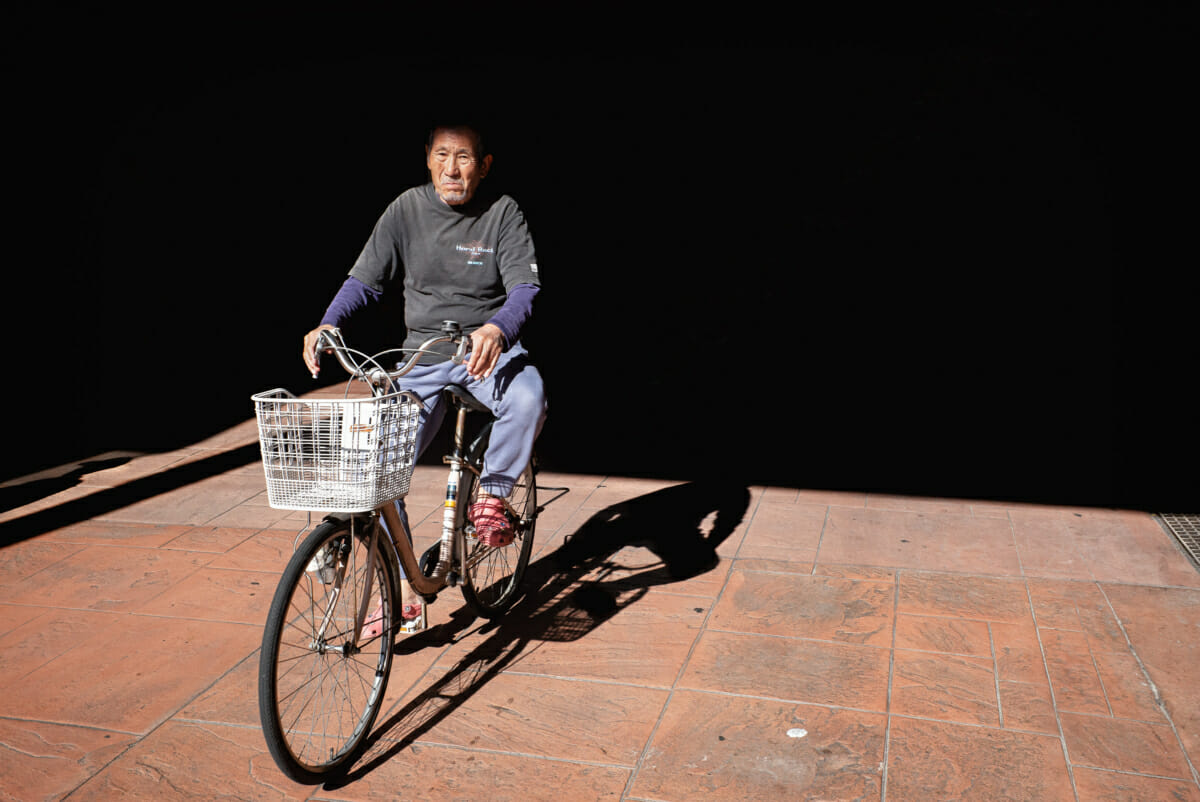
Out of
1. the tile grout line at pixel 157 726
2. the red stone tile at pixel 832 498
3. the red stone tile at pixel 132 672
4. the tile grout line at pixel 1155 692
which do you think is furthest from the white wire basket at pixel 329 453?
the red stone tile at pixel 832 498

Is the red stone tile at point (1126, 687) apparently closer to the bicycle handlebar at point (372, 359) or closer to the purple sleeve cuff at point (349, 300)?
the bicycle handlebar at point (372, 359)

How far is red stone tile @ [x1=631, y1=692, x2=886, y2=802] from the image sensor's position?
307cm

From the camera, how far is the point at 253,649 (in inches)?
155

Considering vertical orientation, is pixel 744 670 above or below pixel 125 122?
below

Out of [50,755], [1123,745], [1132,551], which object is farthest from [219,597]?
[1132,551]

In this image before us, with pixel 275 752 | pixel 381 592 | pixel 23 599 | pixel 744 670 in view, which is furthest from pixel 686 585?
pixel 23 599

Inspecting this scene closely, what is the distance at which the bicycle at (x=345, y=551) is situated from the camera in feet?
9.34

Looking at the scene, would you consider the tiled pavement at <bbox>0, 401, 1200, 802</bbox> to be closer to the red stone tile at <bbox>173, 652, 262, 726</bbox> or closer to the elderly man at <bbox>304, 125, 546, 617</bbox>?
the red stone tile at <bbox>173, 652, 262, 726</bbox>

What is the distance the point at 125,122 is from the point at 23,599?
266 inches

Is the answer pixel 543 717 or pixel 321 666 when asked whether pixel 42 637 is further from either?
pixel 543 717

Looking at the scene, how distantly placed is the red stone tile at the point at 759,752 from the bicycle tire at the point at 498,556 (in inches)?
34.8

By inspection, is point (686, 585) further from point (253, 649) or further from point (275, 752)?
point (275, 752)

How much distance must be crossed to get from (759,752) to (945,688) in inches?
30.6

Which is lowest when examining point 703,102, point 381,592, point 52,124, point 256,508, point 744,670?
point 256,508
